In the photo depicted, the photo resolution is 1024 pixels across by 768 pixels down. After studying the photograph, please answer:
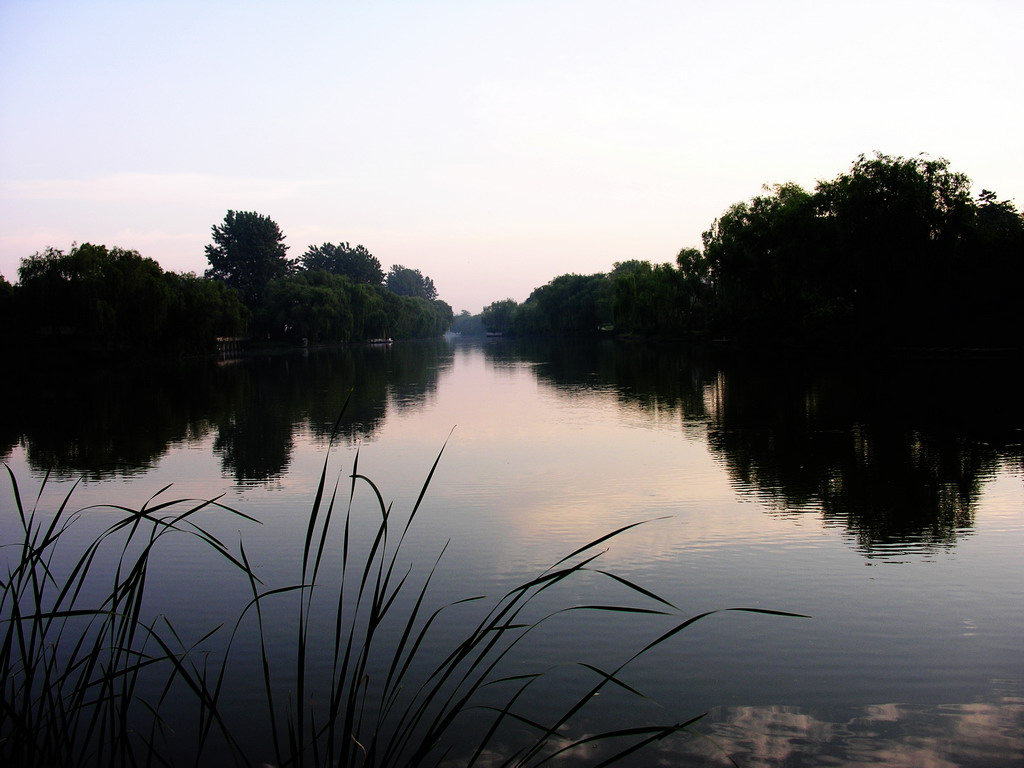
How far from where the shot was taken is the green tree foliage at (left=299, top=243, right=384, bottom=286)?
131875mm

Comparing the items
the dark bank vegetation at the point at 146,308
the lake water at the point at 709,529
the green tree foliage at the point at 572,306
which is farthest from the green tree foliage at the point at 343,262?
the lake water at the point at 709,529

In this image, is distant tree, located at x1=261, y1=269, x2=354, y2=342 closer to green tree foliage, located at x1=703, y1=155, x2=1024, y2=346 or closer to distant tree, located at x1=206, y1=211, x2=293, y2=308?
distant tree, located at x1=206, y1=211, x2=293, y2=308

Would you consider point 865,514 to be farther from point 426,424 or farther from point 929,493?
point 426,424

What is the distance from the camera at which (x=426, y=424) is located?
16938mm

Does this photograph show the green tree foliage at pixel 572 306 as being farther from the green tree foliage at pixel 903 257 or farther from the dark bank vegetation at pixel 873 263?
the green tree foliage at pixel 903 257

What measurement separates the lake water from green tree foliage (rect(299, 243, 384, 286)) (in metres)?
114

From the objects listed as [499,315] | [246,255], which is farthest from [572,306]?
[499,315]

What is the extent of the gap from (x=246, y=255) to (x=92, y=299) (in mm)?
50971

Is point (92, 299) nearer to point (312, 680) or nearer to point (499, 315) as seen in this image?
point (312, 680)

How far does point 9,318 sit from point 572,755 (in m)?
48.2

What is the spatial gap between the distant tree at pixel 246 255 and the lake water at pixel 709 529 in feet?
243

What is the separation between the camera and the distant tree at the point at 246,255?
301ft

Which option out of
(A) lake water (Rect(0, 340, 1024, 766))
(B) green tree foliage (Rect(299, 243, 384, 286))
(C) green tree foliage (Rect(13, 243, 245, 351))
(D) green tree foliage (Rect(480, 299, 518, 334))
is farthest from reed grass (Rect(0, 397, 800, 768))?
(D) green tree foliage (Rect(480, 299, 518, 334))

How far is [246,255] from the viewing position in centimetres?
9206
